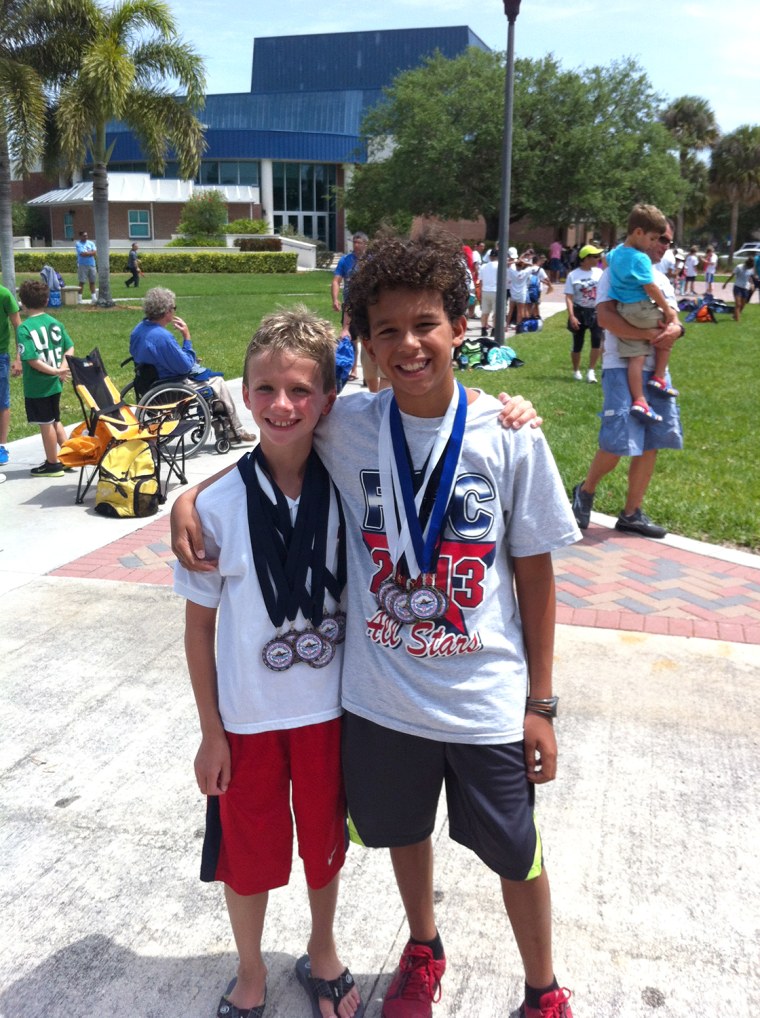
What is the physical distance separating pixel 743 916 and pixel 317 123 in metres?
80.5

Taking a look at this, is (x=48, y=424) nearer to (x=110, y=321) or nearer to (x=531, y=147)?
(x=110, y=321)

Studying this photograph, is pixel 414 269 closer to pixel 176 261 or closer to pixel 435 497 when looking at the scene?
pixel 435 497

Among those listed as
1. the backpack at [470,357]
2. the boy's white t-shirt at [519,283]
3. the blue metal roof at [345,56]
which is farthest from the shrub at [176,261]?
the blue metal roof at [345,56]

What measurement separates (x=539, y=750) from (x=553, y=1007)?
2.10ft

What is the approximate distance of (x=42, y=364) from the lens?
7.57m

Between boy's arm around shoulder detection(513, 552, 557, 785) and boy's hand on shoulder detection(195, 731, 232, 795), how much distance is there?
25.6 inches

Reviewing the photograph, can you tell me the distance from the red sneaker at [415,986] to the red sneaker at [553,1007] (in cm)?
23

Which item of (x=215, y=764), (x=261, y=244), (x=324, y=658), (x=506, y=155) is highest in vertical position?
(x=506, y=155)

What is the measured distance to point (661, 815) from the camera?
3086mm

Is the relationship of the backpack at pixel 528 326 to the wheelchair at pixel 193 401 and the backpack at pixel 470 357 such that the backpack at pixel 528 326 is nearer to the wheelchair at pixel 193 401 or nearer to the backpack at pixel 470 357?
the backpack at pixel 470 357

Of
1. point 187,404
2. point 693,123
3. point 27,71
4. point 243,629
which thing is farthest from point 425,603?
point 693,123

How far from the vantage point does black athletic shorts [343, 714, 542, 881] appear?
2.02 metres

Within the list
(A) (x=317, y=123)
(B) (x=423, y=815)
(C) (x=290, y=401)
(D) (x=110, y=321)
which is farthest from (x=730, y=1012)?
(A) (x=317, y=123)

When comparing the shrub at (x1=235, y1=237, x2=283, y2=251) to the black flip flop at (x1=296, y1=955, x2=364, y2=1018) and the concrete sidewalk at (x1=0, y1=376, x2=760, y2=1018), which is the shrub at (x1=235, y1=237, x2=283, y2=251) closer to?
the concrete sidewalk at (x1=0, y1=376, x2=760, y2=1018)
